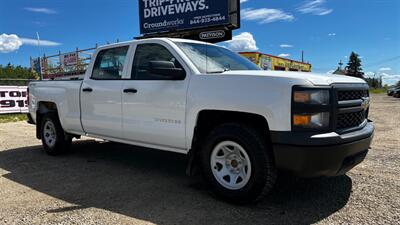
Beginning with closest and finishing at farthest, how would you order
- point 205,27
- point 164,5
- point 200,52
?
point 200,52 < point 205,27 < point 164,5

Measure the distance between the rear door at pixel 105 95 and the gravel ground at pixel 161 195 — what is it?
0.68m

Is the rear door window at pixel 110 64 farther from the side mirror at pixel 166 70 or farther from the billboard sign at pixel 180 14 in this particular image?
the billboard sign at pixel 180 14

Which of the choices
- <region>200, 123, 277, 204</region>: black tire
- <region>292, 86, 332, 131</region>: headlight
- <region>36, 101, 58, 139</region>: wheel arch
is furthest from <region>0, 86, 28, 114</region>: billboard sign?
<region>292, 86, 332, 131</region>: headlight

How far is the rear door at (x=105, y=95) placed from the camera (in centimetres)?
572

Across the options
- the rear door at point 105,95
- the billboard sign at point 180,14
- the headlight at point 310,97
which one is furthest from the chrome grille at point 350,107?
the billboard sign at point 180,14

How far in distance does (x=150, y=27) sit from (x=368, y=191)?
17121 mm

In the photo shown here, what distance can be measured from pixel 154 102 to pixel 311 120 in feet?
6.94

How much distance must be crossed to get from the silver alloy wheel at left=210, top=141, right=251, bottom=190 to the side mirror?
101cm

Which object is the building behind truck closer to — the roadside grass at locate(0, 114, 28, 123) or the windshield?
the roadside grass at locate(0, 114, 28, 123)

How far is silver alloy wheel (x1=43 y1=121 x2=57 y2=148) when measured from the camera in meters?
7.24

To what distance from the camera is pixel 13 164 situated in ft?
22.1

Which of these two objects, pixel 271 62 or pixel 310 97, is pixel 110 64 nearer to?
pixel 310 97

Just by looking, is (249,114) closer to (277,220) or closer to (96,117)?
(277,220)

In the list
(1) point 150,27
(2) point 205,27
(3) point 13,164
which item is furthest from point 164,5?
(3) point 13,164
